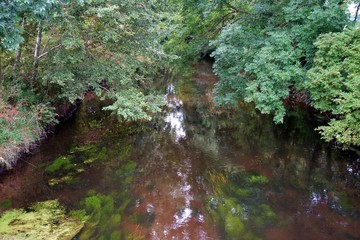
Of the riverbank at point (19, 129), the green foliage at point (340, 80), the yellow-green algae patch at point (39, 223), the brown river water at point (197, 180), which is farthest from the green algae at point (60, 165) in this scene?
the green foliage at point (340, 80)

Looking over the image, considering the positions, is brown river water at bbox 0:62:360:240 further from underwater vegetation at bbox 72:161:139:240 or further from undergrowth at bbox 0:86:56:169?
undergrowth at bbox 0:86:56:169

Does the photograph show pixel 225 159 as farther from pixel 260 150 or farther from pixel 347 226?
pixel 347 226

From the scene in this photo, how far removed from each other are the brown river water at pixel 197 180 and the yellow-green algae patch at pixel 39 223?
282 mm

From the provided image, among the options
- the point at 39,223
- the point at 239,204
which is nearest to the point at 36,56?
the point at 39,223

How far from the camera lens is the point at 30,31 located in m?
10.2

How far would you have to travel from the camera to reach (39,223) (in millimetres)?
6148

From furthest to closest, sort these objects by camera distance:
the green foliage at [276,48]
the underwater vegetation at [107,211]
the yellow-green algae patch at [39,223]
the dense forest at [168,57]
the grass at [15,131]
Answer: the green foliage at [276,48] < the grass at [15,131] < the dense forest at [168,57] < the underwater vegetation at [107,211] < the yellow-green algae patch at [39,223]

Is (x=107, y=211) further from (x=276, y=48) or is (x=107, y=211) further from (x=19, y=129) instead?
(x=276, y=48)

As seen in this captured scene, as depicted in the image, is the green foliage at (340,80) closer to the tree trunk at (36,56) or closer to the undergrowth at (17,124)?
the undergrowth at (17,124)

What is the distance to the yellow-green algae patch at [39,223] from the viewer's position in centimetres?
577

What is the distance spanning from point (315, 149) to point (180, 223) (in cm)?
633

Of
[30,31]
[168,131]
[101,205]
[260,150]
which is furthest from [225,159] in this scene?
[30,31]

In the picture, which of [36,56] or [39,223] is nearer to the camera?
[39,223]

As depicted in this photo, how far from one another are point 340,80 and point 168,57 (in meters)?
6.04
